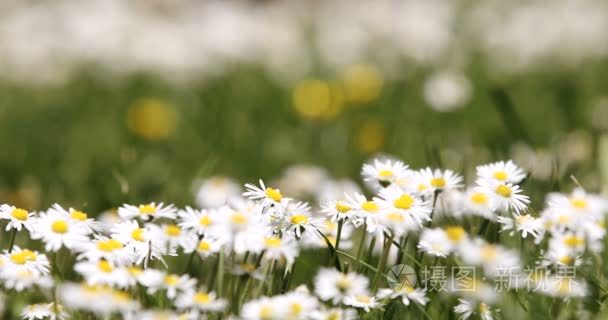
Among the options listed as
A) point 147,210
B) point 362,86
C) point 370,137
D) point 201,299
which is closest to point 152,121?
point 370,137

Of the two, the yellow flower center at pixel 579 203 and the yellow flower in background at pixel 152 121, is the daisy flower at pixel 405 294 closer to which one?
the yellow flower center at pixel 579 203

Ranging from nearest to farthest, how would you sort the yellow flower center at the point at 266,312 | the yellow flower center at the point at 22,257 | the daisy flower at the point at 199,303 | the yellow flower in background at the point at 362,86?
1. the yellow flower center at the point at 266,312
2. the daisy flower at the point at 199,303
3. the yellow flower center at the point at 22,257
4. the yellow flower in background at the point at 362,86

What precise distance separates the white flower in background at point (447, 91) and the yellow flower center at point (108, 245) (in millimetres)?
2588

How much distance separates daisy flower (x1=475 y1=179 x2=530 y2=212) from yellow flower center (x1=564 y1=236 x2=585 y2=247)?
0.28 ft

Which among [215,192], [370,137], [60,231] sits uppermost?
[370,137]

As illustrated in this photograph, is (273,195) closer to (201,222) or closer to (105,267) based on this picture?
(201,222)

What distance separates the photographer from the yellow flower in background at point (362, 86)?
4066 millimetres

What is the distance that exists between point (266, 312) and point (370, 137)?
2.53 metres

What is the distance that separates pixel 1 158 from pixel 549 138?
2.17 m

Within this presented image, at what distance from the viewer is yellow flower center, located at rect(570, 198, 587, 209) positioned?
1.23 metres

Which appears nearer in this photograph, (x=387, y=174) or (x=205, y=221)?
(x=205, y=221)

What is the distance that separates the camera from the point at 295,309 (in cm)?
101

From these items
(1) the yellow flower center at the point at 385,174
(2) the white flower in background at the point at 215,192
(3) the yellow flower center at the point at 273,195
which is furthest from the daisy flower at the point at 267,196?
(2) the white flower in background at the point at 215,192

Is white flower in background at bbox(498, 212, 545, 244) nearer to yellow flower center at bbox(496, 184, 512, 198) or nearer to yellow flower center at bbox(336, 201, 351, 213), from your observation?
yellow flower center at bbox(496, 184, 512, 198)
